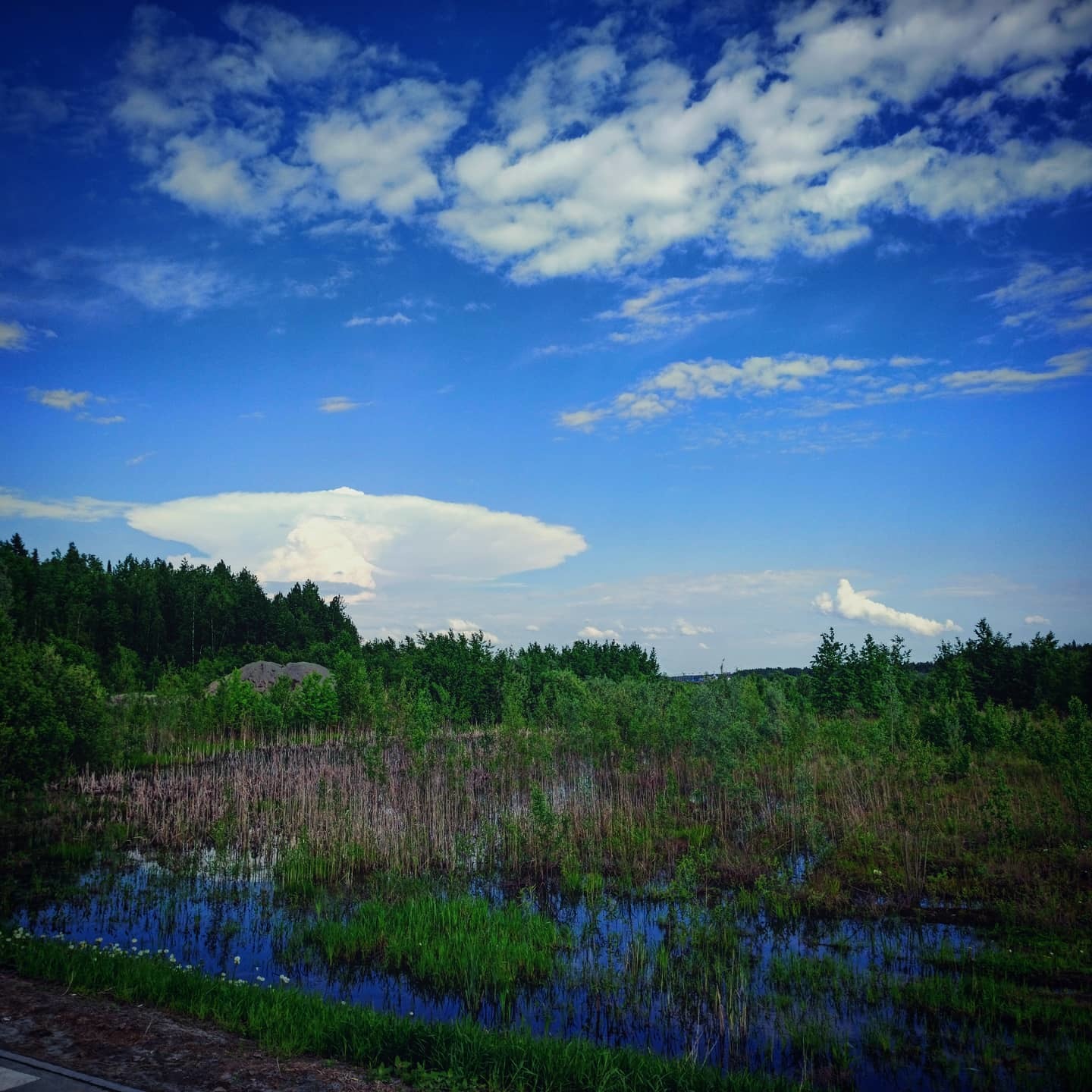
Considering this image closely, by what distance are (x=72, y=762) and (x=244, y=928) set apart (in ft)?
44.4

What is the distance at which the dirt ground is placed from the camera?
5.83 metres

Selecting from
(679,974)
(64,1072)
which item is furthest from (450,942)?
(64,1072)

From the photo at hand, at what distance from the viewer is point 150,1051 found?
20.6ft

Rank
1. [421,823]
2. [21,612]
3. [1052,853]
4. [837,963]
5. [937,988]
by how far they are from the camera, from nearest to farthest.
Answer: [937,988]
[837,963]
[1052,853]
[421,823]
[21,612]

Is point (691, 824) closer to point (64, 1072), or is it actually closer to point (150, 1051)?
point (150, 1051)

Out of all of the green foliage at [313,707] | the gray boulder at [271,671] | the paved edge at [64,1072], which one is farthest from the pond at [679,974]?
the gray boulder at [271,671]

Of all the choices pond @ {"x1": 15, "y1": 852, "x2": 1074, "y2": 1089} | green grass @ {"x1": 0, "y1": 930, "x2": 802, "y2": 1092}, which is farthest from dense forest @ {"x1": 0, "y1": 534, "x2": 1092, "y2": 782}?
green grass @ {"x1": 0, "y1": 930, "x2": 802, "y2": 1092}

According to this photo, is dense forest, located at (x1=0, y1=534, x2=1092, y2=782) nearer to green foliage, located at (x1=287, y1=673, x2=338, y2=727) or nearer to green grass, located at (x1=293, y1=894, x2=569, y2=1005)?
green foliage, located at (x1=287, y1=673, x2=338, y2=727)

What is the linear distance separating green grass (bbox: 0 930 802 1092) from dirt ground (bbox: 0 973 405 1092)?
242 millimetres

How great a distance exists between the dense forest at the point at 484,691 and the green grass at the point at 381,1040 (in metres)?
12.0

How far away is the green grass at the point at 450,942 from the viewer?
29.2 ft

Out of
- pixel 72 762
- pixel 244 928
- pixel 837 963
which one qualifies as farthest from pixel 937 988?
pixel 72 762

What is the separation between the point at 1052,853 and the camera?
39.4ft

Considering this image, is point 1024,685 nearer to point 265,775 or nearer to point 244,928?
point 265,775
